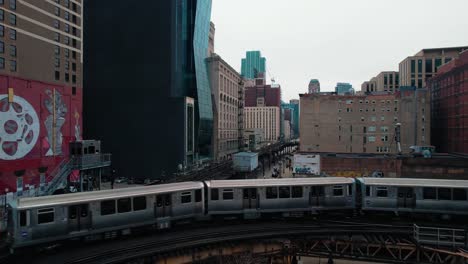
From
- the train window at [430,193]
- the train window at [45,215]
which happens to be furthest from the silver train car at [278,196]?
the train window at [45,215]

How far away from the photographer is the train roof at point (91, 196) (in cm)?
1542

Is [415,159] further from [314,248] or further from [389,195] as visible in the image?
[314,248]

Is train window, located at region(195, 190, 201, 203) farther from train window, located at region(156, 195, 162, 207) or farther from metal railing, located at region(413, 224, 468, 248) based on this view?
metal railing, located at region(413, 224, 468, 248)

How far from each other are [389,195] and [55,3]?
45.2 meters

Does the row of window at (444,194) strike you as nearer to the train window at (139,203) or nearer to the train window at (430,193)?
the train window at (430,193)

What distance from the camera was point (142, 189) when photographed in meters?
18.7

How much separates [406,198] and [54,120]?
40646 millimetres

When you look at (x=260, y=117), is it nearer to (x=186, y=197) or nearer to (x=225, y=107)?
(x=225, y=107)

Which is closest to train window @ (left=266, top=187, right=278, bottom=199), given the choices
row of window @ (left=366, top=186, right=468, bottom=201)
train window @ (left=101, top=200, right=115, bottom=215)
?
train window @ (left=101, top=200, right=115, bottom=215)

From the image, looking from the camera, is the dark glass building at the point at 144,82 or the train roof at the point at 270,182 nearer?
the train roof at the point at 270,182

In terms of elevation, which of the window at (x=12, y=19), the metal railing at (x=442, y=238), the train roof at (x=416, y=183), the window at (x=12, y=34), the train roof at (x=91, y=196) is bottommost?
the metal railing at (x=442, y=238)

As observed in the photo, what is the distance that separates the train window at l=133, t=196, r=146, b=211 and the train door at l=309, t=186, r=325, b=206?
1136 centimetres

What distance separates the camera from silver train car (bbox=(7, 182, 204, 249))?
49.4ft

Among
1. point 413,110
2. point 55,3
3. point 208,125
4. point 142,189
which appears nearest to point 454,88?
point 413,110
